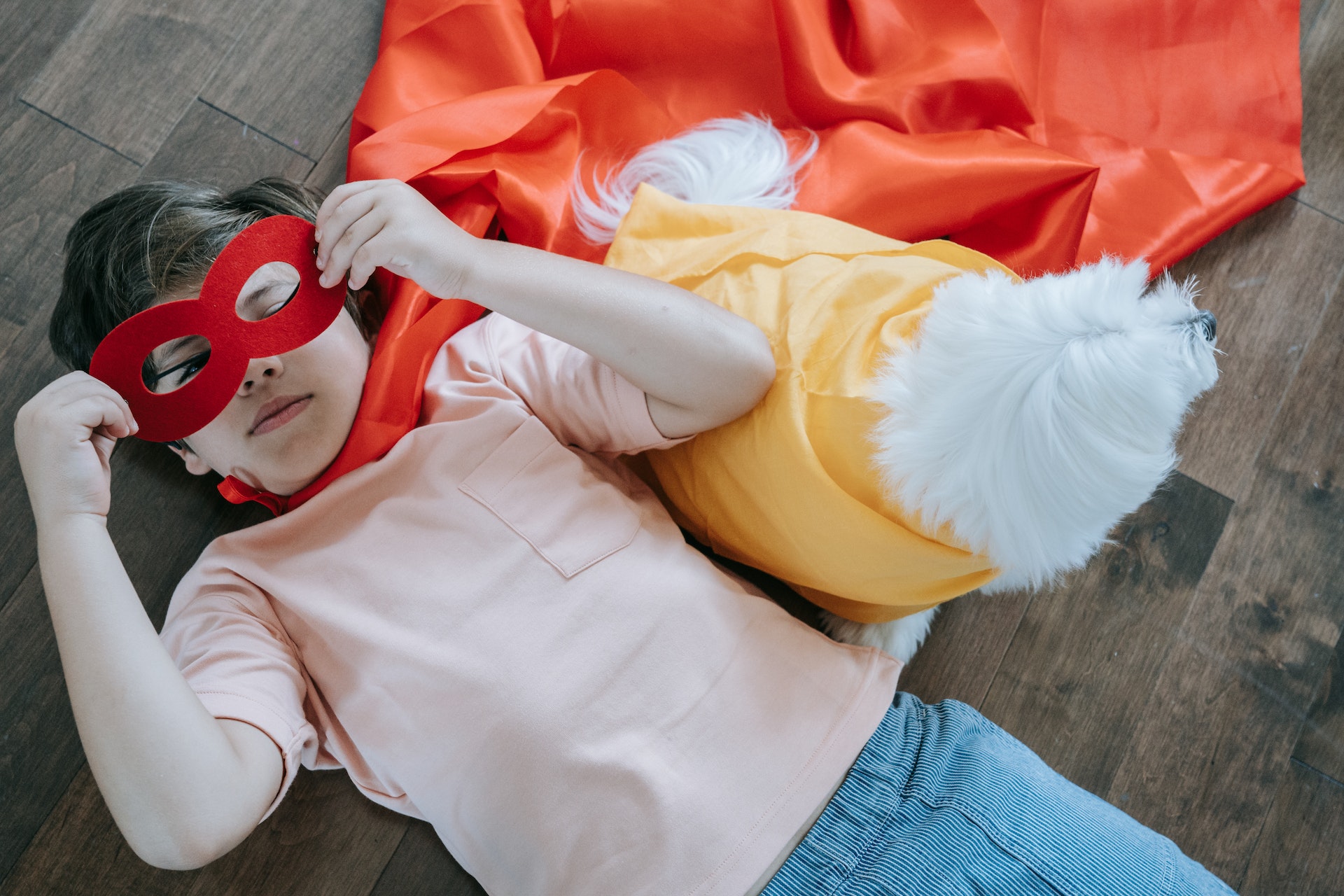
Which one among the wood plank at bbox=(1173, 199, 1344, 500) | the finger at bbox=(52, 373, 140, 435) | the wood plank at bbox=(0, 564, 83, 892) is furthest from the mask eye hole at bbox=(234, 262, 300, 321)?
the wood plank at bbox=(1173, 199, 1344, 500)

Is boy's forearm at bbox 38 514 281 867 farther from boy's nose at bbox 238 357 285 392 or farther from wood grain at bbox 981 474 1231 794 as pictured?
wood grain at bbox 981 474 1231 794

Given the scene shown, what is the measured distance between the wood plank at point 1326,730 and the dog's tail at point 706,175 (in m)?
0.73

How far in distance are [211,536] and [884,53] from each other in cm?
85

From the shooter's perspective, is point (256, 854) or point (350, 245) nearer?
point (350, 245)

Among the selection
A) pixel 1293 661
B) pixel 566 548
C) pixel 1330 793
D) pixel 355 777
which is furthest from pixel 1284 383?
pixel 355 777

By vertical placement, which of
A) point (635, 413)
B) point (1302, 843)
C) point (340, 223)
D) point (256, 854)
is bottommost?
point (1302, 843)

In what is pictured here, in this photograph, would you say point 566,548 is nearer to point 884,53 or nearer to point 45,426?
point 45,426

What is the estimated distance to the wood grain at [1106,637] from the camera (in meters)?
0.89

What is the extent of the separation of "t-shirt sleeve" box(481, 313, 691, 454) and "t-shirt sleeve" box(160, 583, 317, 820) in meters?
0.30

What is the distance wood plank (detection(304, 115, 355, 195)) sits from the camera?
0.92m

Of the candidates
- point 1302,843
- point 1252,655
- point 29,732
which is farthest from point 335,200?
point 1302,843

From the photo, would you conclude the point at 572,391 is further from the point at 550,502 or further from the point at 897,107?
the point at 897,107

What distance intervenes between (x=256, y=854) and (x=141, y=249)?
0.58m

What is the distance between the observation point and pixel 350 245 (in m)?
0.66
